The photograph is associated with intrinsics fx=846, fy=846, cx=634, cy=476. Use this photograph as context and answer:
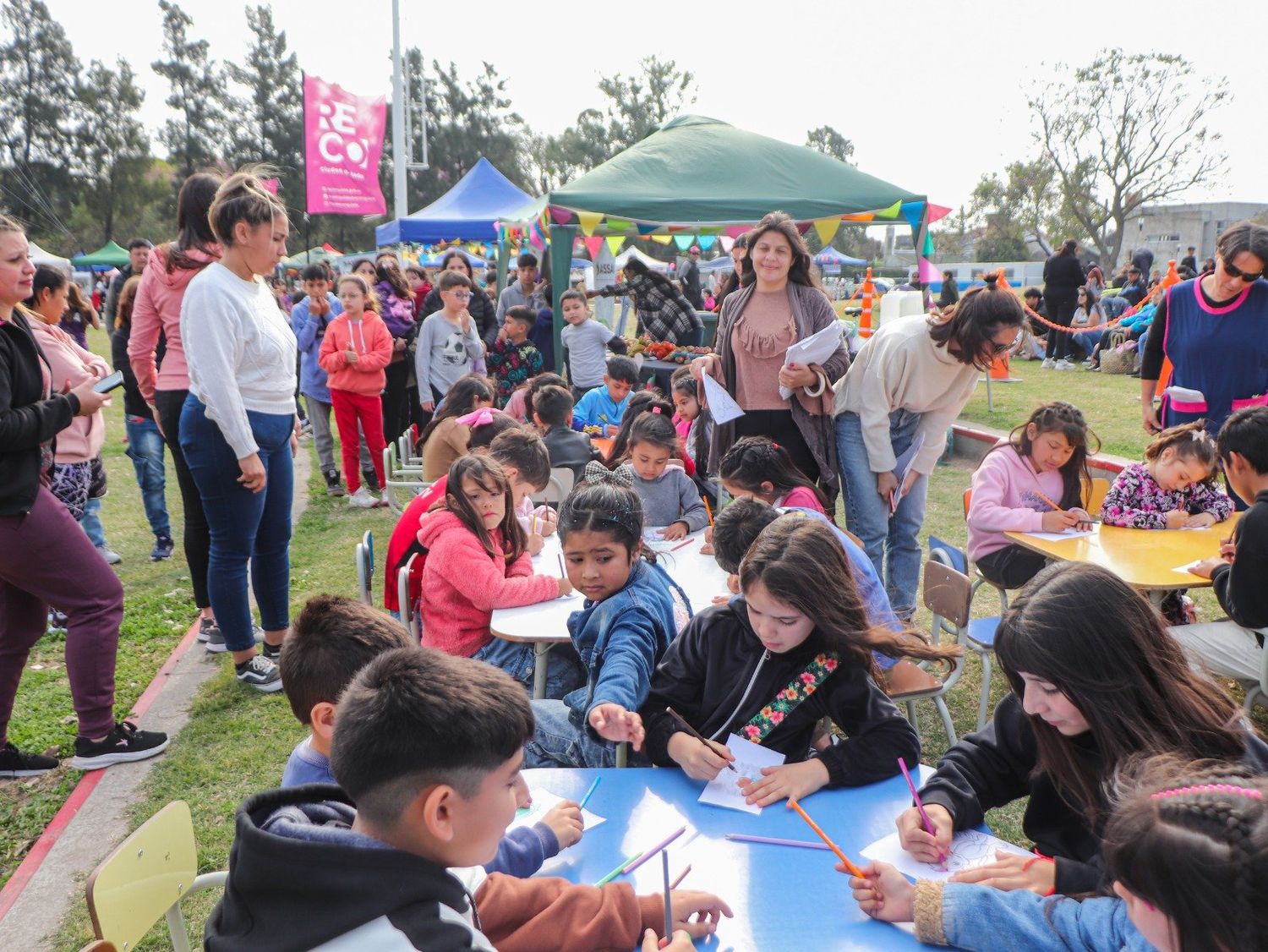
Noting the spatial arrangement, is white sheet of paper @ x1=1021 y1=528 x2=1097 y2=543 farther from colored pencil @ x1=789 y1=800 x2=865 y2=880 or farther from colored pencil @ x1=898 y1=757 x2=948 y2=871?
colored pencil @ x1=789 y1=800 x2=865 y2=880

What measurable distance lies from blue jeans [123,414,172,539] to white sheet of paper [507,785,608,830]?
4.50m

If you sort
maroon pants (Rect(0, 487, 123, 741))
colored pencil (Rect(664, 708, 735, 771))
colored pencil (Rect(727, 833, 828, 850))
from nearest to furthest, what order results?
1. colored pencil (Rect(727, 833, 828, 850))
2. colored pencil (Rect(664, 708, 735, 771))
3. maroon pants (Rect(0, 487, 123, 741))

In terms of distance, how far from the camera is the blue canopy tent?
43.4ft

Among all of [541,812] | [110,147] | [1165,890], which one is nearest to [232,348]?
[541,812]

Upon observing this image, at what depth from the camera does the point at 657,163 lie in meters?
7.54

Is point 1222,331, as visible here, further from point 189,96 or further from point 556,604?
point 189,96

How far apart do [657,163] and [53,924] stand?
683 cm

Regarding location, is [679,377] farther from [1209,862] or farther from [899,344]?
[1209,862]

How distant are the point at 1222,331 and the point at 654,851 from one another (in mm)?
4121

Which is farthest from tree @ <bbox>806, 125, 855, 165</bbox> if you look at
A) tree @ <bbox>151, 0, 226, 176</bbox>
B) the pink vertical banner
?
the pink vertical banner

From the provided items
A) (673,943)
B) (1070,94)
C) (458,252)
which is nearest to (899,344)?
(673,943)

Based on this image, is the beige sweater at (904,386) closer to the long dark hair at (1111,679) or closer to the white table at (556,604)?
the white table at (556,604)

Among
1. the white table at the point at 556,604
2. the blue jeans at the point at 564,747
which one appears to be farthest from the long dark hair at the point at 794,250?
the blue jeans at the point at 564,747

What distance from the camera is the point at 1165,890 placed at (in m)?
0.97
